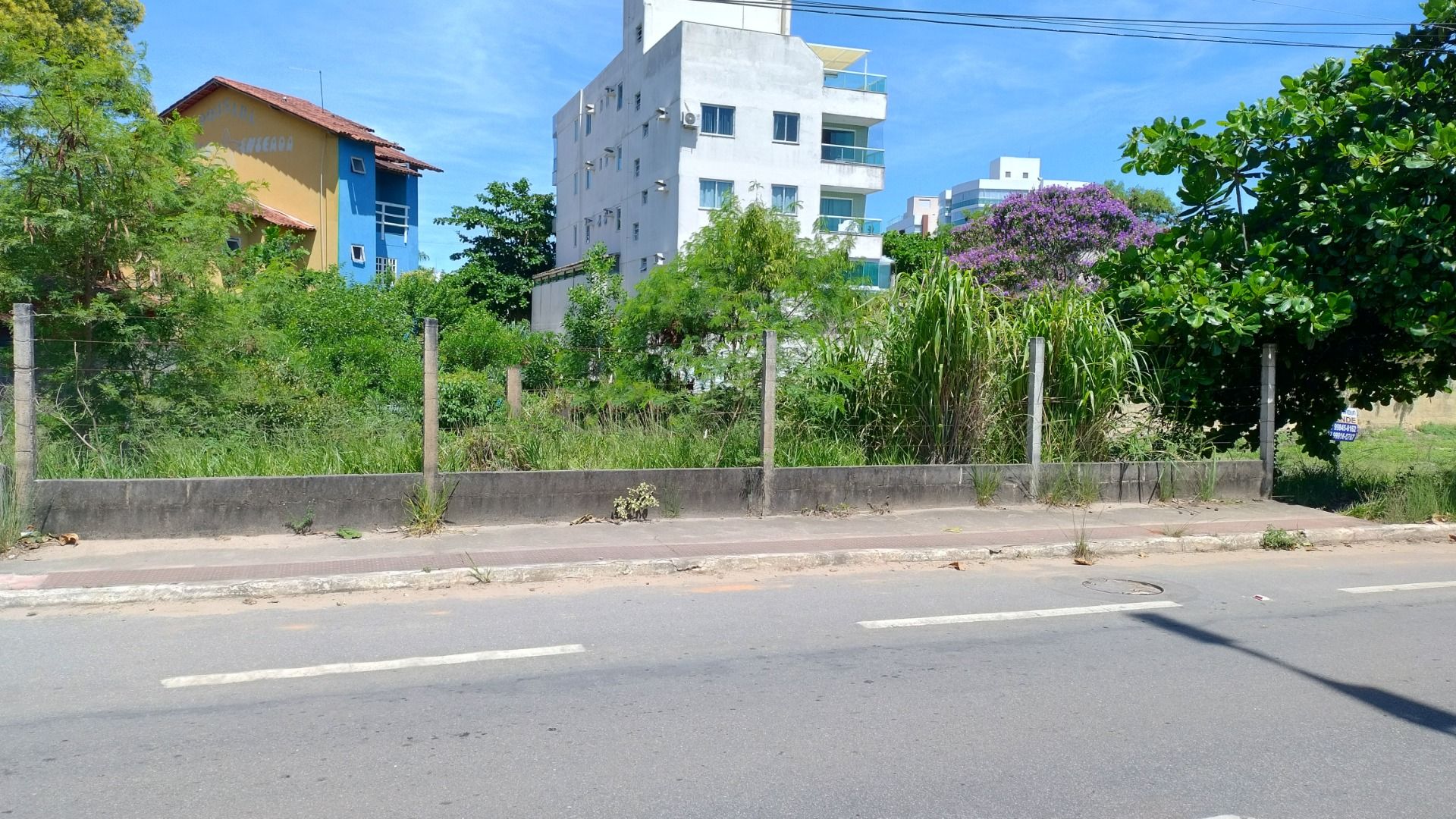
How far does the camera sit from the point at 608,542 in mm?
8750

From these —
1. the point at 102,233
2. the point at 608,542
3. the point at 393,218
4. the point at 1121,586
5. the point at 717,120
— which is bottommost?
the point at 1121,586

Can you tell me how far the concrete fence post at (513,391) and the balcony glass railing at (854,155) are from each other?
31622mm

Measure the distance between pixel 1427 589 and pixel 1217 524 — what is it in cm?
264

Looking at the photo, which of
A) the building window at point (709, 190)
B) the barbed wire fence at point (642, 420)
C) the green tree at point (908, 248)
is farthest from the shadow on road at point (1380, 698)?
the green tree at point (908, 248)

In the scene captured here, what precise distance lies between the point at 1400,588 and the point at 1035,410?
403 centimetres

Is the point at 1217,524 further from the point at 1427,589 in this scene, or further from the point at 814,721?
the point at 814,721

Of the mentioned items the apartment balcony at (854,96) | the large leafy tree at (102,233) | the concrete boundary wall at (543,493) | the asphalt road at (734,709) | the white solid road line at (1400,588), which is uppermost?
the apartment balcony at (854,96)

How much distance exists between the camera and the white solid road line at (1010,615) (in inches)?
258

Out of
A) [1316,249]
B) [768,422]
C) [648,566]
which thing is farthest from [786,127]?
[648,566]

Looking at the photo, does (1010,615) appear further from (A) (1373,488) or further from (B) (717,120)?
→ (B) (717,120)

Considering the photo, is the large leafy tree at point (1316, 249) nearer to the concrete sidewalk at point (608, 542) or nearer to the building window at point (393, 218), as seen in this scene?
the concrete sidewalk at point (608, 542)

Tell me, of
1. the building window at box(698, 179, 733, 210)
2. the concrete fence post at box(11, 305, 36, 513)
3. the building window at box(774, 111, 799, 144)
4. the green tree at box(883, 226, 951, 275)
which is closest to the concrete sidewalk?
the concrete fence post at box(11, 305, 36, 513)

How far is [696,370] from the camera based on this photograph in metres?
11.3

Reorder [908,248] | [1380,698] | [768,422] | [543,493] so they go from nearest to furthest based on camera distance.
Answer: [1380,698] < [543,493] < [768,422] < [908,248]
